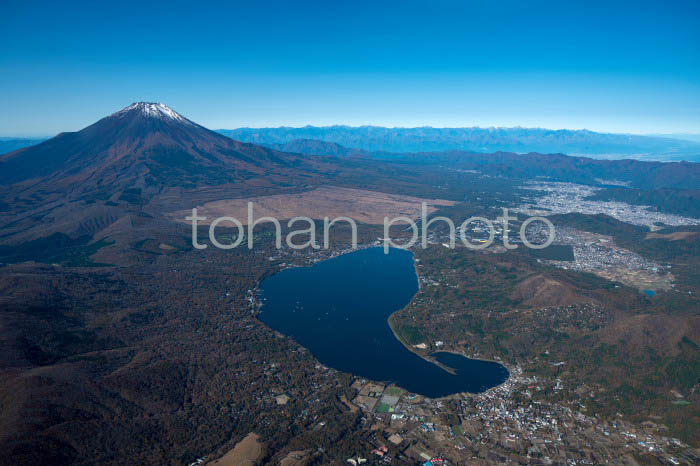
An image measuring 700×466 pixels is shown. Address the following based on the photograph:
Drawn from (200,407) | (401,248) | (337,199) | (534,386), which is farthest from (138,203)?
(534,386)

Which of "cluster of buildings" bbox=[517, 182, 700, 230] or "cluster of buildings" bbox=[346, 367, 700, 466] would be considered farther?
Result: "cluster of buildings" bbox=[517, 182, 700, 230]

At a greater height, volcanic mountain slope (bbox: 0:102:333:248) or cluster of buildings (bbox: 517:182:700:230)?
volcanic mountain slope (bbox: 0:102:333:248)

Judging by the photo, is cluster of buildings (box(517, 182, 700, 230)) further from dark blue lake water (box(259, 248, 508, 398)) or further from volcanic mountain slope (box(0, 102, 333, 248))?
volcanic mountain slope (box(0, 102, 333, 248))

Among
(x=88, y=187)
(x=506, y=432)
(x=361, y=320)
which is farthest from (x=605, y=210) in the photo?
(x=88, y=187)

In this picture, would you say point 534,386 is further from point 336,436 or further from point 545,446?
point 336,436

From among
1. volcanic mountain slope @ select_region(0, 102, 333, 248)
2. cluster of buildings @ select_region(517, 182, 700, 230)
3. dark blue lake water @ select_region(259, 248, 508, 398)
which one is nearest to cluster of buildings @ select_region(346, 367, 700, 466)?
dark blue lake water @ select_region(259, 248, 508, 398)

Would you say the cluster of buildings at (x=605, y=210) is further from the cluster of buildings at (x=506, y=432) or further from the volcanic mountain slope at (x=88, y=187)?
the cluster of buildings at (x=506, y=432)

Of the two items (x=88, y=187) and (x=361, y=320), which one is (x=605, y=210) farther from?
(x=88, y=187)

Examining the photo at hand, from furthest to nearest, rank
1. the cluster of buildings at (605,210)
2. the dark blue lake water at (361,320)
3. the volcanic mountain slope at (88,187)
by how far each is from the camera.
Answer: the cluster of buildings at (605,210) → the volcanic mountain slope at (88,187) → the dark blue lake water at (361,320)

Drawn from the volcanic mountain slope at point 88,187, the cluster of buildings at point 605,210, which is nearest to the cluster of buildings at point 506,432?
the volcanic mountain slope at point 88,187

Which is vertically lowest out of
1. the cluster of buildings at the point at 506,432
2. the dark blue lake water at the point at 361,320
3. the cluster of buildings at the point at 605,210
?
the cluster of buildings at the point at 506,432
